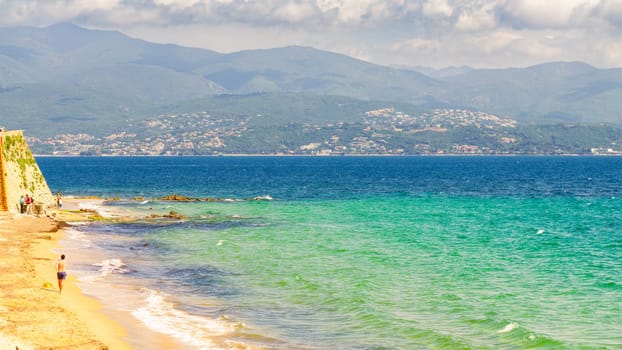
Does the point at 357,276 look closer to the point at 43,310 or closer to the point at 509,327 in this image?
the point at 509,327

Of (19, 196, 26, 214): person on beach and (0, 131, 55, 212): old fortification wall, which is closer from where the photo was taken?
(19, 196, 26, 214): person on beach

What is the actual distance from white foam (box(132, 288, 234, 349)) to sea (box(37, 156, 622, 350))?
9cm

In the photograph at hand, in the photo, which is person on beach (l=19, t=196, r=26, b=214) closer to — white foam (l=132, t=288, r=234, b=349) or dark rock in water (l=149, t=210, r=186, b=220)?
dark rock in water (l=149, t=210, r=186, b=220)

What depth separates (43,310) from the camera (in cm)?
3172

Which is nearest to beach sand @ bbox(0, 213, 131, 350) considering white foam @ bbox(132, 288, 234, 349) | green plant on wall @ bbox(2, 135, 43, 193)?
white foam @ bbox(132, 288, 234, 349)

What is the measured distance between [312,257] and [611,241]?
84.6 feet

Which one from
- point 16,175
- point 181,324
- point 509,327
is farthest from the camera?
point 16,175

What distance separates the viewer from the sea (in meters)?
31.6

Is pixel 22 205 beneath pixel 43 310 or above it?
above

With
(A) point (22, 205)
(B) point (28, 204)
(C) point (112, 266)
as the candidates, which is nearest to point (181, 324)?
(C) point (112, 266)

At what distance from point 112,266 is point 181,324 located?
55.9ft

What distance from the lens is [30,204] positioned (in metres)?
71.5

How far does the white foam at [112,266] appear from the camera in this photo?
4611cm

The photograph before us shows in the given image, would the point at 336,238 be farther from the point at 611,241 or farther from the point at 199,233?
the point at 611,241
